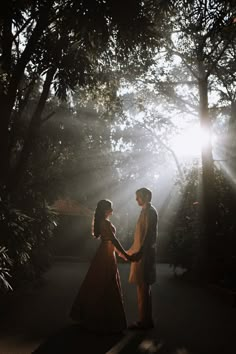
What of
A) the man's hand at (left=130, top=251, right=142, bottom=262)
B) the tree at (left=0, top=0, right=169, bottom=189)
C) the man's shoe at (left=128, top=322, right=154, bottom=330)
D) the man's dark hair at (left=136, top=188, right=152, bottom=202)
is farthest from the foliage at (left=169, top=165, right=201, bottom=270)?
the man's hand at (left=130, top=251, right=142, bottom=262)

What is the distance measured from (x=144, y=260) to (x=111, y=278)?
606 millimetres

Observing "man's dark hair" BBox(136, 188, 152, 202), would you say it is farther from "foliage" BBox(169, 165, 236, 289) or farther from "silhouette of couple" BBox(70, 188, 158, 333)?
"foliage" BBox(169, 165, 236, 289)

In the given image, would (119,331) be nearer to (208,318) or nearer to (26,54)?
(208,318)

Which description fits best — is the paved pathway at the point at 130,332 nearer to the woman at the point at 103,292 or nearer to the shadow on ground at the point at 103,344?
the shadow on ground at the point at 103,344

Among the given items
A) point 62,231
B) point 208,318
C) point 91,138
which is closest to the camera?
point 208,318

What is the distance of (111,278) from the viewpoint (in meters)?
6.29

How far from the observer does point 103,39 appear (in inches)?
316

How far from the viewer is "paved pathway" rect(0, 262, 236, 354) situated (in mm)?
5355

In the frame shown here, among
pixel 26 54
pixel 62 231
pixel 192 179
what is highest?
pixel 26 54

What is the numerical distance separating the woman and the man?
270 millimetres

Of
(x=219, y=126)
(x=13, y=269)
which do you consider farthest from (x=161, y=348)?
(x=219, y=126)

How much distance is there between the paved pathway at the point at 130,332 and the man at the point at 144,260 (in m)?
0.27

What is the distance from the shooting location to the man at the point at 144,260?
21.4ft

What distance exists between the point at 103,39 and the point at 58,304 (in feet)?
17.1
